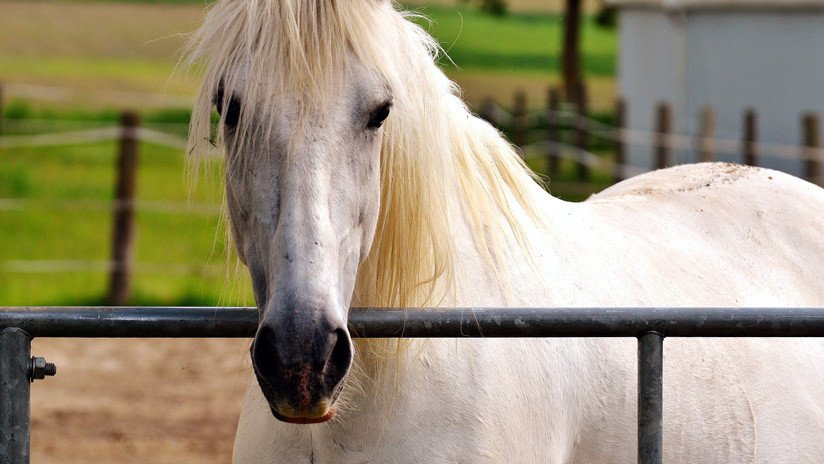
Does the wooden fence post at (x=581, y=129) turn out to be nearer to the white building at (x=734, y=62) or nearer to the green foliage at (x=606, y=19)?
the white building at (x=734, y=62)

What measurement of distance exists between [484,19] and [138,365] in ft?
138

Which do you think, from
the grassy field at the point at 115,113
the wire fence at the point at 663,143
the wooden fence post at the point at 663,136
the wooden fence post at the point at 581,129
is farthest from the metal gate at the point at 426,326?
the wooden fence post at the point at 581,129

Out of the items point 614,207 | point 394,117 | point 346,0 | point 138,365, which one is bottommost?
point 138,365

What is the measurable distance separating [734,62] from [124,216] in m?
9.51

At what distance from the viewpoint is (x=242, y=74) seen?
2.16 m

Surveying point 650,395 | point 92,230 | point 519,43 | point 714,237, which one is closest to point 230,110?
point 650,395

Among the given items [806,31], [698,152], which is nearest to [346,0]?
[698,152]

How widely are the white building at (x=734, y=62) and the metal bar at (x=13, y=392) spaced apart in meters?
13.1

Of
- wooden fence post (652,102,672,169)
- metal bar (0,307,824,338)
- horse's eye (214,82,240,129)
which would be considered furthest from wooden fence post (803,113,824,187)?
horse's eye (214,82,240,129)

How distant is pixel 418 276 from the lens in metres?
2.38

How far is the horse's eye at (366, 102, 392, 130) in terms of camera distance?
85.7 inches

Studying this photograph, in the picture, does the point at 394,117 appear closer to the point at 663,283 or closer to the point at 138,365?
the point at 663,283

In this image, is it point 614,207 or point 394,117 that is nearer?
point 394,117

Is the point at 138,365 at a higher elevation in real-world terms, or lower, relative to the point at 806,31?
lower
